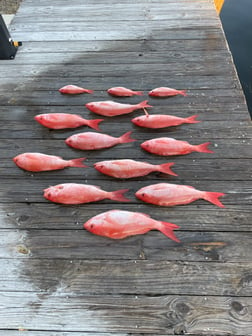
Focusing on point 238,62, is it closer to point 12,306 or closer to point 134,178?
point 134,178

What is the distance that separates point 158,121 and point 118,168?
2.29 ft

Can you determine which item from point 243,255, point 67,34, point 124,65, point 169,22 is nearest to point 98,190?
point 243,255

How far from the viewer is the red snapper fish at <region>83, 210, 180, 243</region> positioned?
2111 mm

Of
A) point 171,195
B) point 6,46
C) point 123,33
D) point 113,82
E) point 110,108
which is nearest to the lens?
point 171,195

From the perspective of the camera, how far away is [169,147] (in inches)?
104

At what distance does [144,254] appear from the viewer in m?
2.07

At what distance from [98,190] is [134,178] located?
34 centimetres

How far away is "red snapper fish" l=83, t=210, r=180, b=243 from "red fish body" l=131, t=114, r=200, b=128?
105 centimetres

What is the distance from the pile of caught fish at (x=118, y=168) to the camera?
6.99ft

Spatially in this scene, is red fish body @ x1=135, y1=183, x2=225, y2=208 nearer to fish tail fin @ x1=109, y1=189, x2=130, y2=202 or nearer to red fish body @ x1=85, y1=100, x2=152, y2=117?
fish tail fin @ x1=109, y1=189, x2=130, y2=202

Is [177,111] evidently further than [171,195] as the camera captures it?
Yes

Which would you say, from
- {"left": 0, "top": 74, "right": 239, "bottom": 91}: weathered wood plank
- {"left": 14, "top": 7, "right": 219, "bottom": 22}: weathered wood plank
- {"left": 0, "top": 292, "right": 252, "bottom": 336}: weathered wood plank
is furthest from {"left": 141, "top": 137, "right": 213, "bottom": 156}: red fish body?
{"left": 14, "top": 7, "right": 219, "bottom": 22}: weathered wood plank

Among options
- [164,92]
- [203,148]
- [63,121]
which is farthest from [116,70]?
[203,148]

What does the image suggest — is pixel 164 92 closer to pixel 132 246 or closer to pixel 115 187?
pixel 115 187
